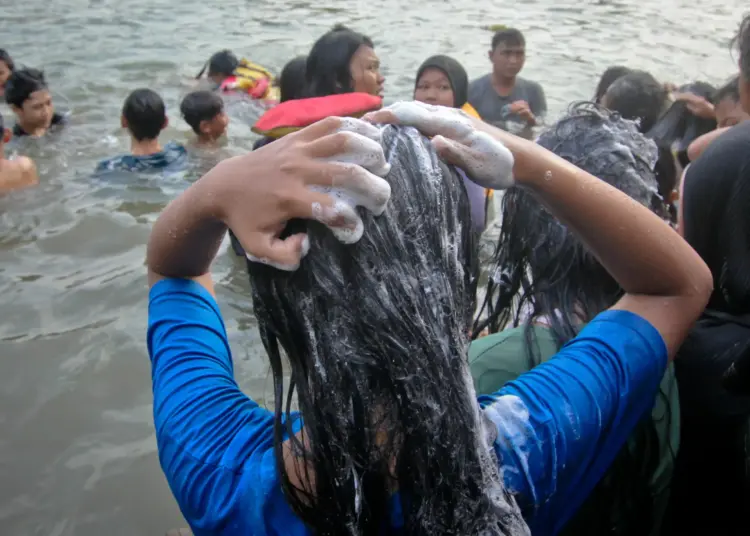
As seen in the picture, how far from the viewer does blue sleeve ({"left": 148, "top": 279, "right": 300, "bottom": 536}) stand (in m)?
1.07

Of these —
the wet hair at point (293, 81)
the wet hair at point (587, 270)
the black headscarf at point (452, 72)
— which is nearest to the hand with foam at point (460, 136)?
the wet hair at point (587, 270)

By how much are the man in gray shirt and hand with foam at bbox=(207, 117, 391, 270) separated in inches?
211

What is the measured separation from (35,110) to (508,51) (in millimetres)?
4185

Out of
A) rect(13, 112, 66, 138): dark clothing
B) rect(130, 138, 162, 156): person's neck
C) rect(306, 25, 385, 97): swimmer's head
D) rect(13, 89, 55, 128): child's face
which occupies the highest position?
rect(306, 25, 385, 97): swimmer's head

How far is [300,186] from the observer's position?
96 centimetres

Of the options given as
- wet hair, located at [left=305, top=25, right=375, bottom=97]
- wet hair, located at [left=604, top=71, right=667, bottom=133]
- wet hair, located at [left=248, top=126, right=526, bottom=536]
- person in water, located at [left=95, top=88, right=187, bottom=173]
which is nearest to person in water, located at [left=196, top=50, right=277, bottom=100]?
person in water, located at [left=95, top=88, right=187, bottom=173]

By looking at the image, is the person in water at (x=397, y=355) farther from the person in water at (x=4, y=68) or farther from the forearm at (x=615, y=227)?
the person in water at (x=4, y=68)

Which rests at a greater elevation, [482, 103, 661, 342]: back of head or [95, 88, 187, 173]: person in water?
[482, 103, 661, 342]: back of head

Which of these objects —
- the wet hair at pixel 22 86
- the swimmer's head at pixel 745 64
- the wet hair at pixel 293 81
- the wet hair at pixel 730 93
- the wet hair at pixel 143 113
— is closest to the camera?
the swimmer's head at pixel 745 64

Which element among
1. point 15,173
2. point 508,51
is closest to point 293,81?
point 15,173

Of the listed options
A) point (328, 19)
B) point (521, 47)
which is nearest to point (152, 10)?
point (328, 19)

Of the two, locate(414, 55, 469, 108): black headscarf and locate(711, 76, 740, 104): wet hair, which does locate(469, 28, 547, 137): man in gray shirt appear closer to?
locate(414, 55, 469, 108): black headscarf

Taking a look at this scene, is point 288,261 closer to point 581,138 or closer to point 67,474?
point 581,138

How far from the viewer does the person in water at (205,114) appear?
18.9 feet
